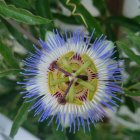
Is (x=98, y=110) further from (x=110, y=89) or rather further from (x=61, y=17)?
(x=61, y=17)

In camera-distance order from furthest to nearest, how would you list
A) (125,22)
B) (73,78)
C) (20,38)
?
1. (125,22)
2. (20,38)
3. (73,78)

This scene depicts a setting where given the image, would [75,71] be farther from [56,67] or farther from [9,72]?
[9,72]

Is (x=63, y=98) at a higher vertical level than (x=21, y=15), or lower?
lower

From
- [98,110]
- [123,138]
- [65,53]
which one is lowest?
[123,138]

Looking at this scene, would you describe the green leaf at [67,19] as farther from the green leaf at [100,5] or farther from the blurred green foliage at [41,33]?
the green leaf at [100,5]

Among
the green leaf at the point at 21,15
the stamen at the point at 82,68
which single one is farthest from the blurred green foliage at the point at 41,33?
the stamen at the point at 82,68

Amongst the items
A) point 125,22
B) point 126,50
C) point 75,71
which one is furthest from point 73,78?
point 125,22

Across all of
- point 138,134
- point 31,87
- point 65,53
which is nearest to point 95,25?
point 65,53
